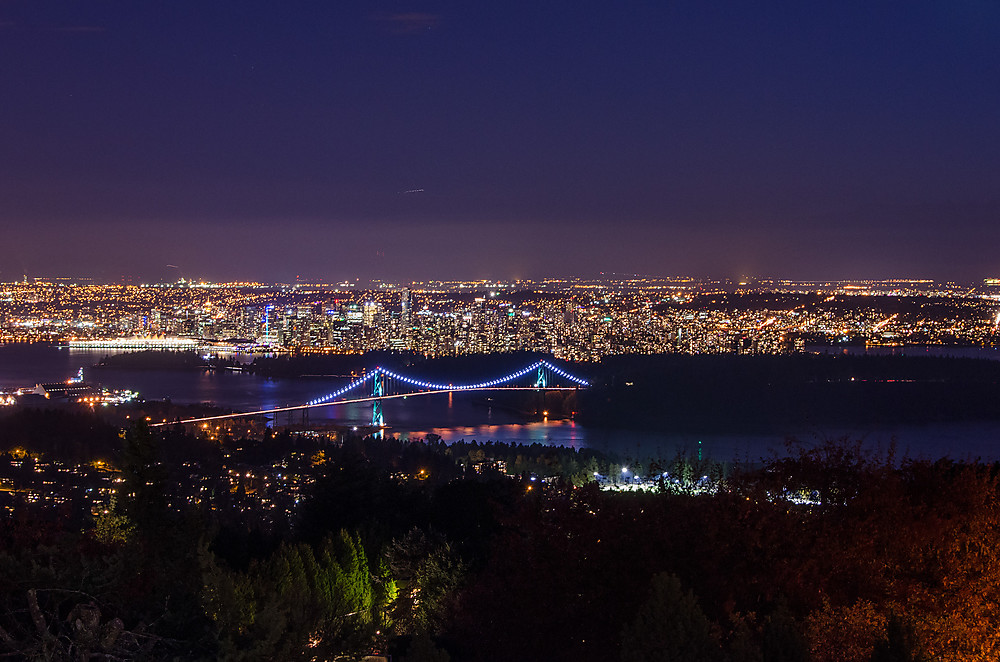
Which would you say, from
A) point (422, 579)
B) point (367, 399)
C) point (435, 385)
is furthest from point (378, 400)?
point (422, 579)

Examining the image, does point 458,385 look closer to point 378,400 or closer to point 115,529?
point 378,400

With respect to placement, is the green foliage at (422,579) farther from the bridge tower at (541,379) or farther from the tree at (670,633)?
the bridge tower at (541,379)

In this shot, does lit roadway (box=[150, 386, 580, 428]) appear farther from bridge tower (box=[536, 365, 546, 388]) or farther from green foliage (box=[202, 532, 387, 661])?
green foliage (box=[202, 532, 387, 661])

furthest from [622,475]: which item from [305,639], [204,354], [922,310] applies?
[922,310]

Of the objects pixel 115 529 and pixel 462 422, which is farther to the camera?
pixel 462 422

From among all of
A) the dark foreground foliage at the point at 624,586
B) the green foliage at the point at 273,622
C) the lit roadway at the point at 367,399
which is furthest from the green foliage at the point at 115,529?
the lit roadway at the point at 367,399
